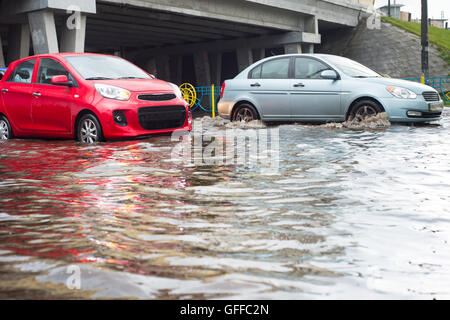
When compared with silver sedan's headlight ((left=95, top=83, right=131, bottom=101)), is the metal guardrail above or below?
above

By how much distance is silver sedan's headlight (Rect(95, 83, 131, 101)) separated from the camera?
884 cm

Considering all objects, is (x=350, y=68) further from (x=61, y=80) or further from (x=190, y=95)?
(x=190, y=95)

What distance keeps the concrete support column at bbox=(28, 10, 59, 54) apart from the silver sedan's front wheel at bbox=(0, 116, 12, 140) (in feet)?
28.9

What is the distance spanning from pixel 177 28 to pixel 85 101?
2242cm

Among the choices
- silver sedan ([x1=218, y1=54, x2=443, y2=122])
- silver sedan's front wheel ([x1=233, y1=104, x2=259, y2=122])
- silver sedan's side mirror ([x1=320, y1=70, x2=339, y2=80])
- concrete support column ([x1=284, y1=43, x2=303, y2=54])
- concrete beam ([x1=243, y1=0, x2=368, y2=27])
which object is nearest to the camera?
silver sedan ([x1=218, y1=54, x2=443, y2=122])

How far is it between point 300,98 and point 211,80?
30903mm

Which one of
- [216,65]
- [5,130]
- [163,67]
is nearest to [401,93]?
[5,130]

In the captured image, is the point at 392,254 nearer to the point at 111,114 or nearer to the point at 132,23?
the point at 111,114

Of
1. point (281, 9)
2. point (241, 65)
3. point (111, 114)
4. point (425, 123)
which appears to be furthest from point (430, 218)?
point (241, 65)

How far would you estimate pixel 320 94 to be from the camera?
1107 cm

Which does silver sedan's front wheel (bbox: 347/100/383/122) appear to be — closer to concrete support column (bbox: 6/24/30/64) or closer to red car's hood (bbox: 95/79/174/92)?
red car's hood (bbox: 95/79/174/92)

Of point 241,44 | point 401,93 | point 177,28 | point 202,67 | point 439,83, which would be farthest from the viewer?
point 202,67

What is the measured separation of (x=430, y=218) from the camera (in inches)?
149

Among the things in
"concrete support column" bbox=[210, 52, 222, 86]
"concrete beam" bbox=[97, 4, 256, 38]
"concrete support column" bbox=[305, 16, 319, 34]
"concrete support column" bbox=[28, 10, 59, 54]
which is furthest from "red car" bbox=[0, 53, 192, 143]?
"concrete support column" bbox=[210, 52, 222, 86]
